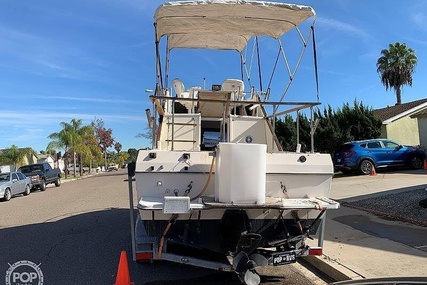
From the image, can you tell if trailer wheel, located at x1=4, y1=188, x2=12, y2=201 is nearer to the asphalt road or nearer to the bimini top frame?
the asphalt road

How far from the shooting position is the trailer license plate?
5.18 meters

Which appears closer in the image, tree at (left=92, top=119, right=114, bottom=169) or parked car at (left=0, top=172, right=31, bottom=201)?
parked car at (left=0, top=172, right=31, bottom=201)

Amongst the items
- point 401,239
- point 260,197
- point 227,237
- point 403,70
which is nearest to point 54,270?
point 227,237

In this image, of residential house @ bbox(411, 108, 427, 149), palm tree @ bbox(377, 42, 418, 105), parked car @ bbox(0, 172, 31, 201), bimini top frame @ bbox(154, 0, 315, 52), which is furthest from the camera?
palm tree @ bbox(377, 42, 418, 105)

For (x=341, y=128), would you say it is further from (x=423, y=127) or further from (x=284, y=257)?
(x=284, y=257)

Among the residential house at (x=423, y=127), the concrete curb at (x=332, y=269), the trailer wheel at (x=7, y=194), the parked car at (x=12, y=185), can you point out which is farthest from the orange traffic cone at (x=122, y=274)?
the residential house at (x=423, y=127)

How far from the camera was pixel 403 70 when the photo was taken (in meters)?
43.2

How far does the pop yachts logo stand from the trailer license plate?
3.41m

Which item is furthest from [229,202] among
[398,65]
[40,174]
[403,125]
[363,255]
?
[398,65]

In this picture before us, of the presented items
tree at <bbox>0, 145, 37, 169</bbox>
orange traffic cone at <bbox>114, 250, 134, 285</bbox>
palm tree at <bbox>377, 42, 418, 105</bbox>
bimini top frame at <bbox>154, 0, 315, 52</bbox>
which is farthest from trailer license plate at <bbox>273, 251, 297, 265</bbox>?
tree at <bbox>0, 145, 37, 169</bbox>

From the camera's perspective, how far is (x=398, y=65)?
142 feet

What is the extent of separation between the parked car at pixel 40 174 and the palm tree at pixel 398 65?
114 feet

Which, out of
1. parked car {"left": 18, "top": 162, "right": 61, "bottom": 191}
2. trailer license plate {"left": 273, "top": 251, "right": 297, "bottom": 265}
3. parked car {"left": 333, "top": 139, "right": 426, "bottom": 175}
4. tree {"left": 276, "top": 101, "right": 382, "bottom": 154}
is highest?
tree {"left": 276, "top": 101, "right": 382, "bottom": 154}

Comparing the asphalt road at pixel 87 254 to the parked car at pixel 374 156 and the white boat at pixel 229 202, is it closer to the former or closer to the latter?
the white boat at pixel 229 202
